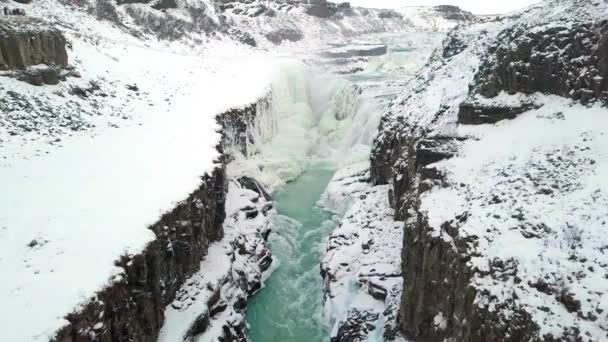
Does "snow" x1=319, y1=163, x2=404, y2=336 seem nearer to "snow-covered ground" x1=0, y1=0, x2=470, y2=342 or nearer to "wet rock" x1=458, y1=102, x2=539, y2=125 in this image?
"snow-covered ground" x1=0, y1=0, x2=470, y2=342

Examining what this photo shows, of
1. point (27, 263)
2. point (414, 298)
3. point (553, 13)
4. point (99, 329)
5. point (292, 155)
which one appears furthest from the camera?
point (292, 155)

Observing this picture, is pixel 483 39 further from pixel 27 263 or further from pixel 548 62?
pixel 27 263

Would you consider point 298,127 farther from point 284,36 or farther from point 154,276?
point 284,36

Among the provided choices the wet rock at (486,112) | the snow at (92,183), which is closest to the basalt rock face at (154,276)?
the snow at (92,183)

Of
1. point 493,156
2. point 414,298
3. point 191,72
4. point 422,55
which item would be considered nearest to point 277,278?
point 414,298

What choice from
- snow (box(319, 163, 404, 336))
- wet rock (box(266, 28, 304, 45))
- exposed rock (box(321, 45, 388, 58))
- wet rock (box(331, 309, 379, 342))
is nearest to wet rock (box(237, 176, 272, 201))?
snow (box(319, 163, 404, 336))
